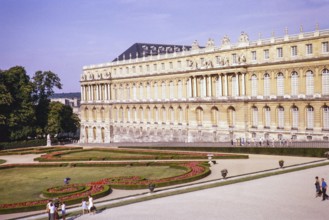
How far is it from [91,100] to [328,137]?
219 ft

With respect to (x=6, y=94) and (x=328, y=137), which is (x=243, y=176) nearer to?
(x=328, y=137)

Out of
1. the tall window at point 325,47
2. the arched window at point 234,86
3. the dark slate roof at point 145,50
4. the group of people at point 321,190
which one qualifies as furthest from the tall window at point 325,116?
the dark slate roof at point 145,50

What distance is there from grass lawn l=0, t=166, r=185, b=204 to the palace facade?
2484cm

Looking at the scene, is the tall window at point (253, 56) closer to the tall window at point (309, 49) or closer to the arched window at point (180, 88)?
the tall window at point (309, 49)

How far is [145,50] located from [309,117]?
5026 cm

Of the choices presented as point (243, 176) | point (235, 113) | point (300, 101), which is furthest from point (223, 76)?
point (243, 176)

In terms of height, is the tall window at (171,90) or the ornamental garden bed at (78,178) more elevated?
the tall window at (171,90)

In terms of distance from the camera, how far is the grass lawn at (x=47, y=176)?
136ft

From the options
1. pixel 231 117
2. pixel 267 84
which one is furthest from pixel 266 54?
pixel 231 117

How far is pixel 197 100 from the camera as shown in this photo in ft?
270

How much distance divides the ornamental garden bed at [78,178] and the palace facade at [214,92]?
2263 cm

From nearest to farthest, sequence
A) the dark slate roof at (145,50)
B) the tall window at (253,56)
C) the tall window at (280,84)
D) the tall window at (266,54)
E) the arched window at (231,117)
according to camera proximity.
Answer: the tall window at (280,84), the tall window at (266,54), the tall window at (253,56), the arched window at (231,117), the dark slate roof at (145,50)

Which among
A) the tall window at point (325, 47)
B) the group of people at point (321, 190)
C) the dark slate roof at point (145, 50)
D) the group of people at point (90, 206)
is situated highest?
the dark slate roof at point (145, 50)

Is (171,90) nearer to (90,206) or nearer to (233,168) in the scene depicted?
(233,168)
